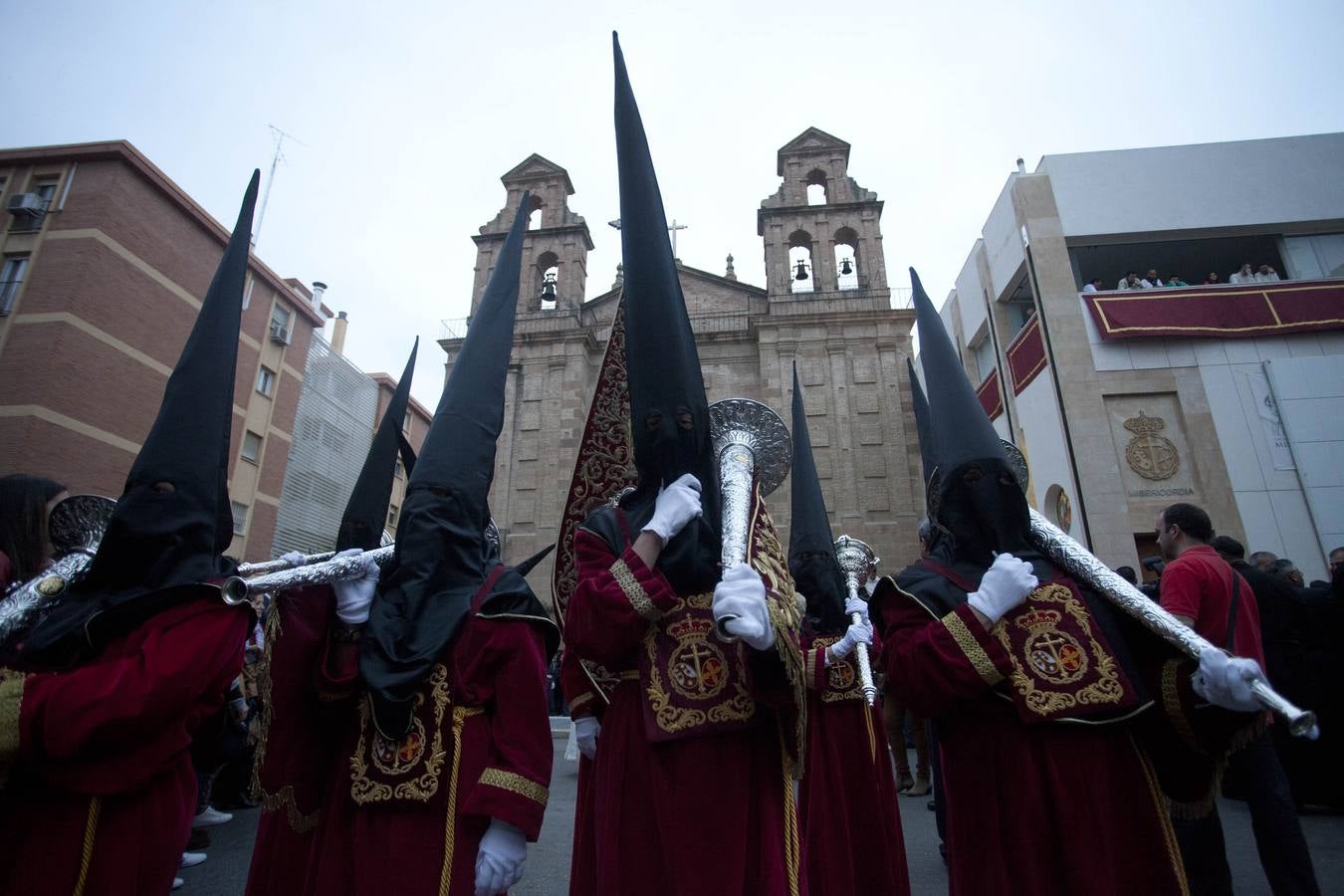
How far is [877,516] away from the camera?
17.8m

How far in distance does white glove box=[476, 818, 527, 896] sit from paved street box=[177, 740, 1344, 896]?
230cm

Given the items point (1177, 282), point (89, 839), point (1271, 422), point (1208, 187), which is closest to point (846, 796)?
point (89, 839)

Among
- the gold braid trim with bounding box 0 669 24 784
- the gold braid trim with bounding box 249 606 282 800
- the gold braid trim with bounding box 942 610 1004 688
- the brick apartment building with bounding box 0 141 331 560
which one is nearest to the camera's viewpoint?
the gold braid trim with bounding box 0 669 24 784

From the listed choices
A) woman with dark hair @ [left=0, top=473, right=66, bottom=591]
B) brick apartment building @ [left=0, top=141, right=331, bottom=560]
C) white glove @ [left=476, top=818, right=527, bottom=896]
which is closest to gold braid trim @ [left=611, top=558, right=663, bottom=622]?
white glove @ [left=476, top=818, right=527, bottom=896]

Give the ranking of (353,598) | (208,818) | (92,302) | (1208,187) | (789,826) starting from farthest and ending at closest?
(92,302), (1208,187), (208,818), (353,598), (789,826)

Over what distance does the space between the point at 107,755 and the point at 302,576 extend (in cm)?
66

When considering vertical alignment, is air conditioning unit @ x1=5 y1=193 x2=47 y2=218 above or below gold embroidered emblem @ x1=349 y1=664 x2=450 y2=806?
above

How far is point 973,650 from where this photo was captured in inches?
86.4

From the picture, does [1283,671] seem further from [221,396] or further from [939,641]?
[221,396]

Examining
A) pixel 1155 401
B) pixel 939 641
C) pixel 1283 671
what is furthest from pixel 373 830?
pixel 1155 401

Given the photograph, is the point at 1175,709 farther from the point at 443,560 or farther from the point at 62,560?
the point at 62,560

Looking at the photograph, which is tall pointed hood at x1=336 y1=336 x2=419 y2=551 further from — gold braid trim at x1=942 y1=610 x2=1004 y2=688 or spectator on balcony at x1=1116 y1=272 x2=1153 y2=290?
spectator on balcony at x1=1116 y1=272 x2=1153 y2=290

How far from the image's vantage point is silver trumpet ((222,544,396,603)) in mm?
1971

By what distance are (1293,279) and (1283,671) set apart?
1273 cm
